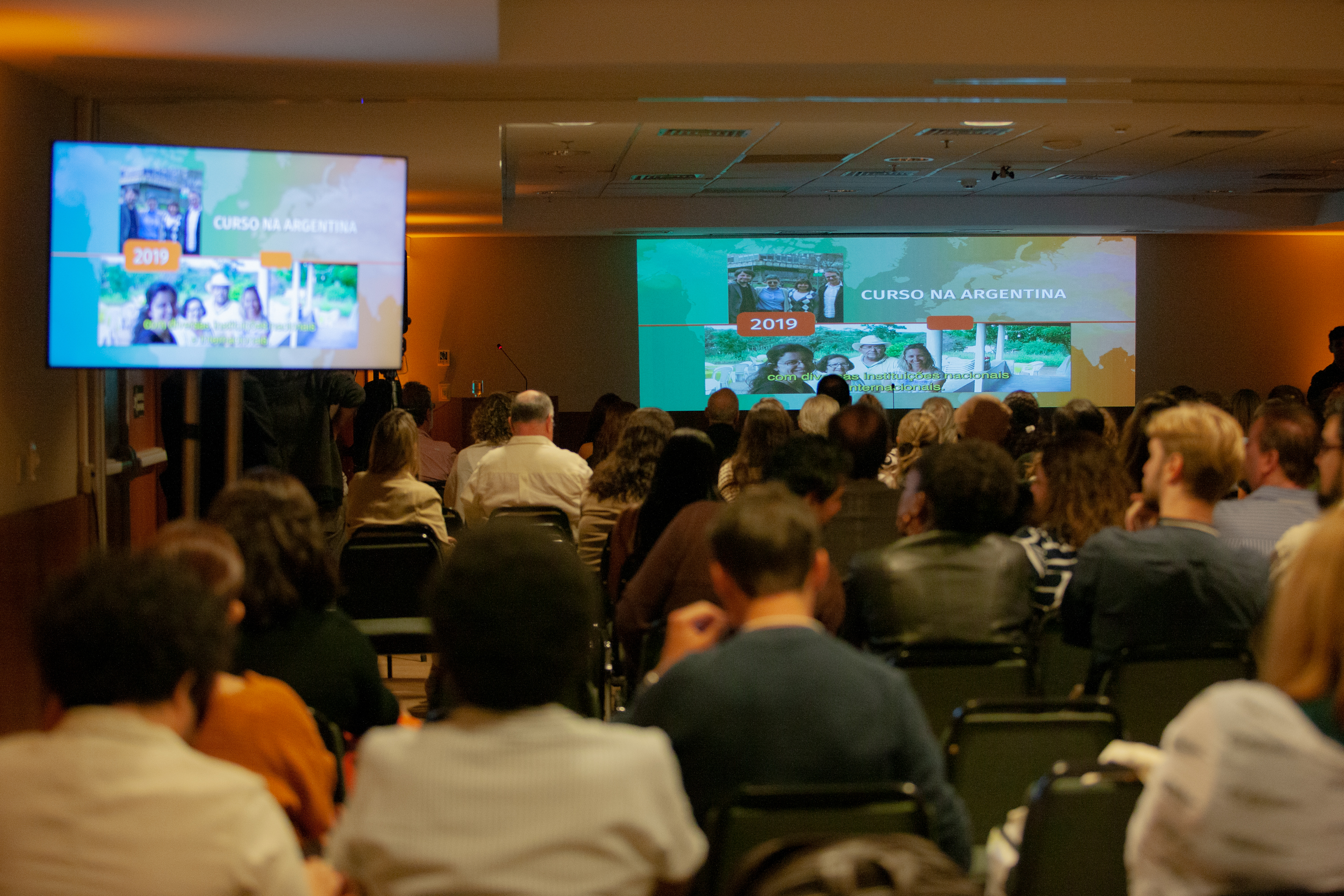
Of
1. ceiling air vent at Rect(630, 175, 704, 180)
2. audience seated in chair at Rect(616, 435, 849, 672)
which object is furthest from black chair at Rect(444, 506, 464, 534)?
ceiling air vent at Rect(630, 175, 704, 180)

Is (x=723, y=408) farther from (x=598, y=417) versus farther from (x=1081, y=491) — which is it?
(x=1081, y=491)

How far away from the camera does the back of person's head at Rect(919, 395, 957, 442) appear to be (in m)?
6.02

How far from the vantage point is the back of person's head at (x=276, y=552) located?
2260mm

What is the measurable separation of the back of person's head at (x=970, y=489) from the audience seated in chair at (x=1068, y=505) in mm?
624

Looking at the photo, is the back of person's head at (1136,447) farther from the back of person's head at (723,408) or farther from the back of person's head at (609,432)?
the back of person's head at (723,408)

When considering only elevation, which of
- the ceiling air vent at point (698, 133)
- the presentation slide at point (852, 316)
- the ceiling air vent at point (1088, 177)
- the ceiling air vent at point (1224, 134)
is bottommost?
the presentation slide at point (852, 316)

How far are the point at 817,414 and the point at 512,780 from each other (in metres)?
5.07

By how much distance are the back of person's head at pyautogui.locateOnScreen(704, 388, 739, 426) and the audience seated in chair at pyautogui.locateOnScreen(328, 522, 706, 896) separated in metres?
5.77

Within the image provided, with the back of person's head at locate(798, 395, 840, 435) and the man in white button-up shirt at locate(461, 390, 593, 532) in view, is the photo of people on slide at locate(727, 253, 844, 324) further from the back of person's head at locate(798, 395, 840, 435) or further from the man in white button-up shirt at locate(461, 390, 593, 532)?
the man in white button-up shirt at locate(461, 390, 593, 532)

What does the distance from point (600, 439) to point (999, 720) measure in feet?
Answer: 15.3

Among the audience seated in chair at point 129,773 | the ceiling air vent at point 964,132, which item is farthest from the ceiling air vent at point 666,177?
the audience seated in chair at point 129,773

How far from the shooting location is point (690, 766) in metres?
1.75

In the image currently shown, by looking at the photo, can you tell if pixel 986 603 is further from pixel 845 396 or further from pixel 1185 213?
pixel 1185 213

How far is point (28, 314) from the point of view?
167 inches
